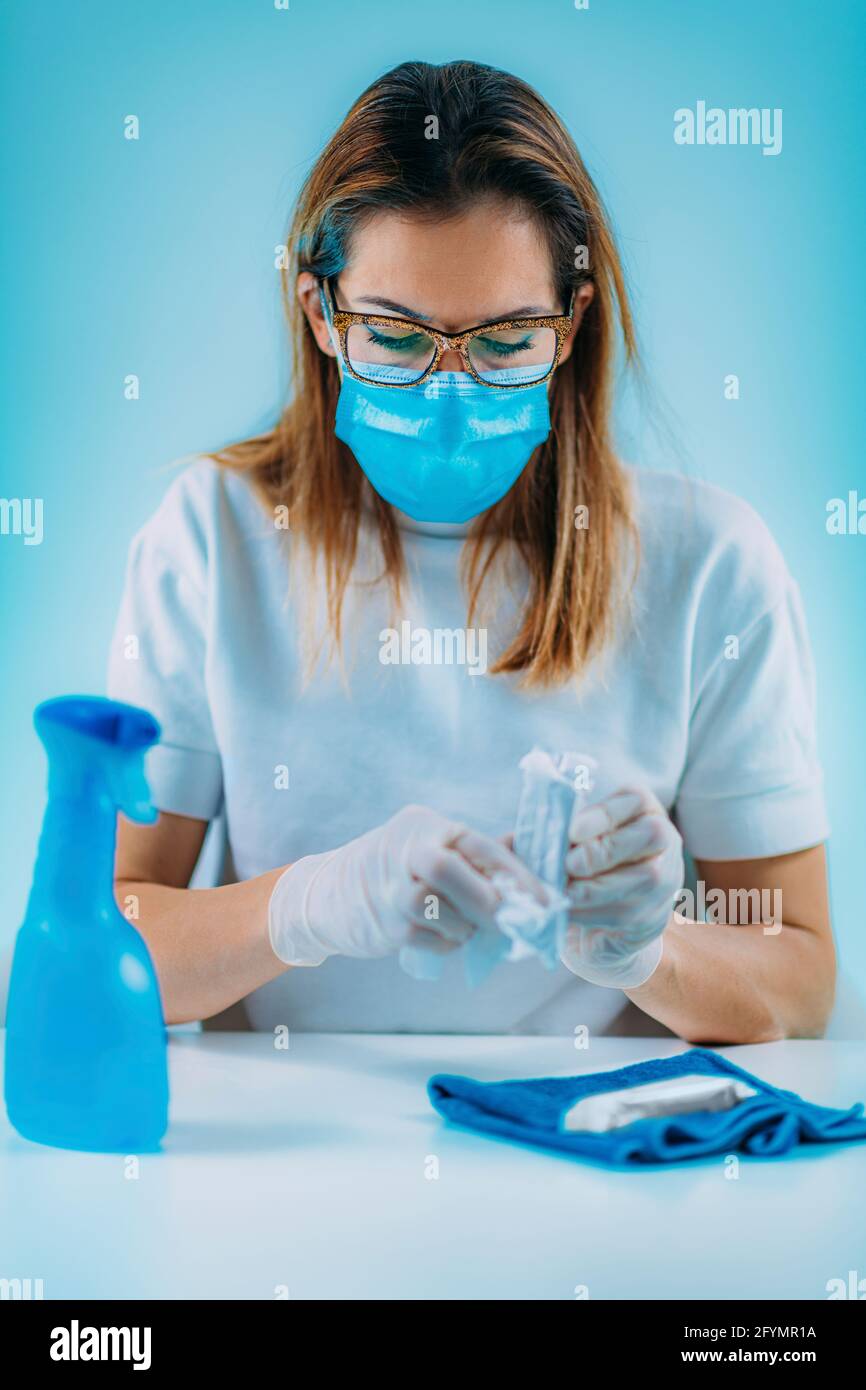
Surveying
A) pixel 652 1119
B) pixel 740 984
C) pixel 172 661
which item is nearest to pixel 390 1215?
pixel 652 1119

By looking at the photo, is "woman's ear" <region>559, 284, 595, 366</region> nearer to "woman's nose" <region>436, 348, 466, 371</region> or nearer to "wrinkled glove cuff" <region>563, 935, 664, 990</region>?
"woman's nose" <region>436, 348, 466, 371</region>

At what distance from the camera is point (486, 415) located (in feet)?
3.90

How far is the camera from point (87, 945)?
86 cm

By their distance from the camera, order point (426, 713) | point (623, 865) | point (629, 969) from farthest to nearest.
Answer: point (426, 713), point (629, 969), point (623, 865)

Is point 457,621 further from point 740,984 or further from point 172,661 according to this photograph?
point 740,984

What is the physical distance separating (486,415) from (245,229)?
43cm

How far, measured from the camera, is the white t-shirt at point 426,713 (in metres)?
1.32

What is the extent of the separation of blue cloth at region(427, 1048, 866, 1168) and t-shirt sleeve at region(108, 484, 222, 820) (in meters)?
0.45

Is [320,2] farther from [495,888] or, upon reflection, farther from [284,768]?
[495,888]

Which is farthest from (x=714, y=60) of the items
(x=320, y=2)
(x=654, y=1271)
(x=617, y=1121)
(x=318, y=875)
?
(x=654, y=1271)

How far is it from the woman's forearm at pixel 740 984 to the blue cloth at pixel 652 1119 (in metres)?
0.14

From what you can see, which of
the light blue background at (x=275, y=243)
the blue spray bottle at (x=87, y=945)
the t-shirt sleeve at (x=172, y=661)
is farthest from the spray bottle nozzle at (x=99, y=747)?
the light blue background at (x=275, y=243)

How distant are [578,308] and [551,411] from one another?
0.12m

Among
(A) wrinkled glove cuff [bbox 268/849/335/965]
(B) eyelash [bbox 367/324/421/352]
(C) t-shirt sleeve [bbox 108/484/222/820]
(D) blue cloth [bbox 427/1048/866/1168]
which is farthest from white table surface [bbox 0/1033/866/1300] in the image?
(B) eyelash [bbox 367/324/421/352]
